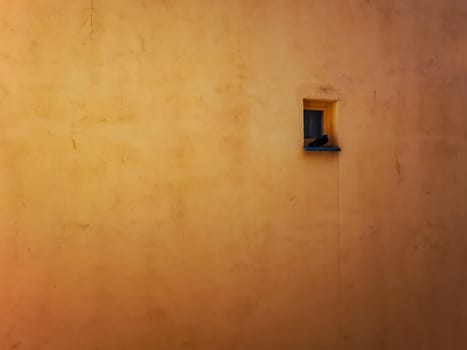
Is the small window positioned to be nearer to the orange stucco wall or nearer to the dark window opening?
the dark window opening

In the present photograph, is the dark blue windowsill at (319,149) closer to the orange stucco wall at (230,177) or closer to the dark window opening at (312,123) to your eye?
the orange stucco wall at (230,177)

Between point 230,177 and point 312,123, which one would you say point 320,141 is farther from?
point 230,177

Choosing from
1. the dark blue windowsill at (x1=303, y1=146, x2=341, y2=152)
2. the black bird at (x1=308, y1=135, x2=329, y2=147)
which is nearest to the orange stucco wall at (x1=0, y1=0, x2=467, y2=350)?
the dark blue windowsill at (x1=303, y1=146, x2=341, y2=152)

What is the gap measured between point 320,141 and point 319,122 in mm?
291

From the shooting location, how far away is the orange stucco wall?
3510 millimetres

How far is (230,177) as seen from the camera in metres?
4.02

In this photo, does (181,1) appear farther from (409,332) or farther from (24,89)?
(409,332)

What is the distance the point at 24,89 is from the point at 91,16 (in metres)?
0.83

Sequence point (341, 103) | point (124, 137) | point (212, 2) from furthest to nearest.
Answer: point (341, 103) < point (212, 2) < point (124, 137)

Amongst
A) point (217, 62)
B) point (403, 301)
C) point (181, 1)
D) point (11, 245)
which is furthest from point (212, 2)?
point (403, 301)

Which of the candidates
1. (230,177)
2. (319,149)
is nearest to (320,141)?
(319,149)

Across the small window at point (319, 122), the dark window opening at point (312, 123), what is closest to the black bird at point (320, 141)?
the small window at point (319, 122)

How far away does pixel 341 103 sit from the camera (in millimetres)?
4402

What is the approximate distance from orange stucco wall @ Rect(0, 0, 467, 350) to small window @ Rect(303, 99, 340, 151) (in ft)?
0.45
